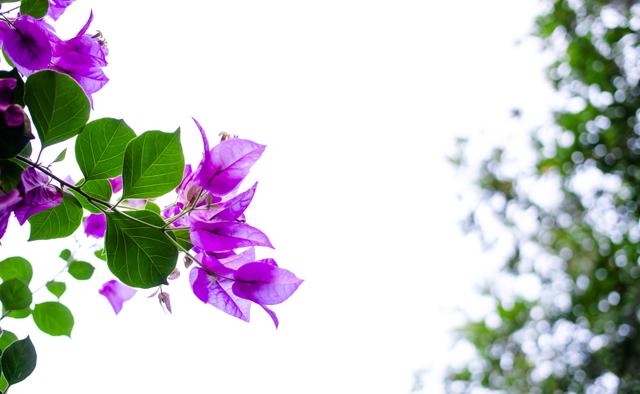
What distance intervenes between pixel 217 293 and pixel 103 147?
0.28 ft

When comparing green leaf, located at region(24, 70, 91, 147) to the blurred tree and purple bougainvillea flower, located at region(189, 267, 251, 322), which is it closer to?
purple bougainvillea flower, located at region(189, 267, 251, 322)

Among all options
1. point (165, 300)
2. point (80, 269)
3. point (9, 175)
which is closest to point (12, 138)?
point (9, 175)

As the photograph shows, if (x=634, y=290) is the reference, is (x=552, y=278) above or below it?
below

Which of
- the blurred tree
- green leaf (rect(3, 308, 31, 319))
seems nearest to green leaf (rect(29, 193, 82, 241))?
green leaf (rect(3, 308, 31, 319))

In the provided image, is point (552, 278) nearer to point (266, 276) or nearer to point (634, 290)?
point (634, 290)

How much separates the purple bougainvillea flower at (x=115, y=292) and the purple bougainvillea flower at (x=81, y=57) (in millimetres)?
146

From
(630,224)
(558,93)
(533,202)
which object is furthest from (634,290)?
(558,93)

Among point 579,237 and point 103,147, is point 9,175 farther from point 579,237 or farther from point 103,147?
point 579,237

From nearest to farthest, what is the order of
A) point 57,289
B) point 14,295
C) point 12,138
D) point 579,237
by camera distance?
point 12,138 < point 14,295 < point 57,289 < point 579,237

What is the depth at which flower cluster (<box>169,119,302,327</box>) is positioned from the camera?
0.32 meters

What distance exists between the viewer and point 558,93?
6.66 feet

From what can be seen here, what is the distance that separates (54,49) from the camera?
344mm

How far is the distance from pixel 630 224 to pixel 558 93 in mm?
463

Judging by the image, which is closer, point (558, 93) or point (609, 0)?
Answer: point (609, 0)
